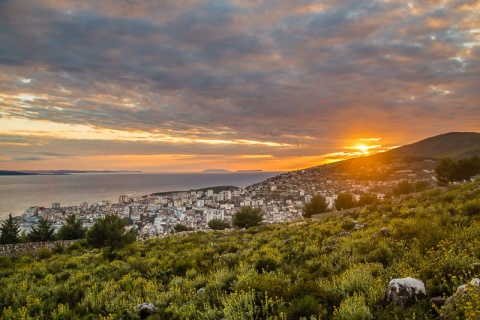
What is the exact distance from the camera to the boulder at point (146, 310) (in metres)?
7.22

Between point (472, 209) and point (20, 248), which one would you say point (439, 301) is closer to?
point (472, 209)

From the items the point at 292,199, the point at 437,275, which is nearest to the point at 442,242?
the point at 437,275

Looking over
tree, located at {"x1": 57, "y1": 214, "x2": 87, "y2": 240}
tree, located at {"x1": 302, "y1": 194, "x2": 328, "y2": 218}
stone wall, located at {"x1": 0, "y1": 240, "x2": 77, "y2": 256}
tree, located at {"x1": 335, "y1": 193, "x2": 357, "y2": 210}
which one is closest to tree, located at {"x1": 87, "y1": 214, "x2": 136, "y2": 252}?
stone wall, located at {"x1": 0, "y1": 240, "x2": 77, "y2": 256}

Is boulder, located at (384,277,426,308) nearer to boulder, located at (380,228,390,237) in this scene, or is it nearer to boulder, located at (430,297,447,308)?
boulder, located at (430,297,447,308)

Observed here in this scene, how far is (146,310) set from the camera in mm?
7270

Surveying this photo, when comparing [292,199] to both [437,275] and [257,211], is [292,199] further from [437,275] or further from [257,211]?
[437,275]

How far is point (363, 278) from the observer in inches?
249

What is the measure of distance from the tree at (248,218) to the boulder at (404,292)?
98.0ft

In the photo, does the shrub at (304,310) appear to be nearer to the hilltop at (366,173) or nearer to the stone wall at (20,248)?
the stone wall at (20,248)

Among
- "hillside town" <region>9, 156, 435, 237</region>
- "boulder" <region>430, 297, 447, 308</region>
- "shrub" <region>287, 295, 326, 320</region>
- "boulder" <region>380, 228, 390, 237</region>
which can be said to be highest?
"boulder" <region>430, 297, 447, 308</region>

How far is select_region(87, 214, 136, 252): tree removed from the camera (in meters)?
19.5

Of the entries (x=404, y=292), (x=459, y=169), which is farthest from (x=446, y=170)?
(x=404, y=292)

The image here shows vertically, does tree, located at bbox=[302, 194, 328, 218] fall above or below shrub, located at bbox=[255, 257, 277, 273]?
below

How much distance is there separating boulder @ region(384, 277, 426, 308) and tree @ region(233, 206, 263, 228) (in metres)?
29.9
